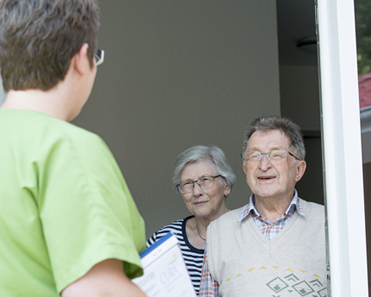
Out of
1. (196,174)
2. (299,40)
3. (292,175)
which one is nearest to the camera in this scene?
(292,175)

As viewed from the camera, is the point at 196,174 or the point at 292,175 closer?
the point at 292,175

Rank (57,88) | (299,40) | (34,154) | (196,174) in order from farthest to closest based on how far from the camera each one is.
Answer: (299,40) < (196,174) < (57,88) < (34,154)

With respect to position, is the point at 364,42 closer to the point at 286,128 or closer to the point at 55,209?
the point at 286,128

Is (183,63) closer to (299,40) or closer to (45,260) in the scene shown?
(299,40)

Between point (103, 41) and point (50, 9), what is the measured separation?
142 inches

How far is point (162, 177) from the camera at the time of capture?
452 centimetres

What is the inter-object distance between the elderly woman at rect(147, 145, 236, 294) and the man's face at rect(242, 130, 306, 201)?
590 millimetres

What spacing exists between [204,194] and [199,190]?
0.05 m

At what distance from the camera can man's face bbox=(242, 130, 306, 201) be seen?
7.54 ft

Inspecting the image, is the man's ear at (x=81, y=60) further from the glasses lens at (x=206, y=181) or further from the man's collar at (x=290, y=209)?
the glasses lens at (x=206, y=181)

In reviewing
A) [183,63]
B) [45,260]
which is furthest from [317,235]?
[183,63]

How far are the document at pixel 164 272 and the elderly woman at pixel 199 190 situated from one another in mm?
1849

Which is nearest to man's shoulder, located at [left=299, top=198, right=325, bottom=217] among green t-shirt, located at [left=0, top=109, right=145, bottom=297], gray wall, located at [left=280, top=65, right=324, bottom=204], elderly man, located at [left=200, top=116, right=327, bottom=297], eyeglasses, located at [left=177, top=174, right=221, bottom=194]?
elderly man, located at [left=200, top=116, right=327, bottom=297]

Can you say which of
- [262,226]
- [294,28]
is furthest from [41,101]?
[294,28]
